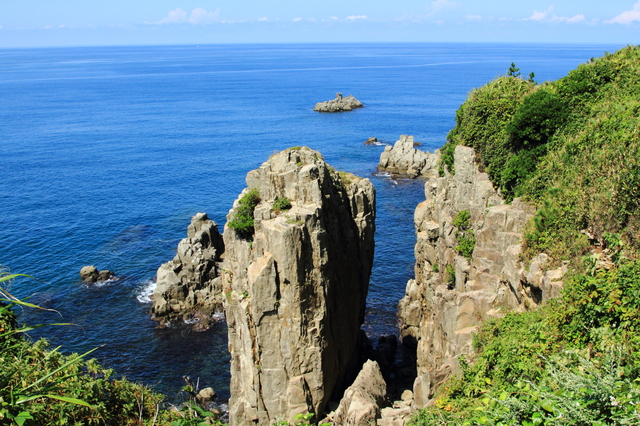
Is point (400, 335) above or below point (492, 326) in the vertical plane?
below

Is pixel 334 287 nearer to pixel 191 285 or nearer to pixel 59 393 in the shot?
pixel 59 393

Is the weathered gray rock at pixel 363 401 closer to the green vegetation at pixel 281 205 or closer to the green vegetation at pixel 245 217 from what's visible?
the green vegetation at pixel 281 205

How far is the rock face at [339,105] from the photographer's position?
620 feet

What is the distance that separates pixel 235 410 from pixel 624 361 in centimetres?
2816

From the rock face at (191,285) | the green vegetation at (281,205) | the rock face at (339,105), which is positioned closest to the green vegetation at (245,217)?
the green vegetation at (281,205)

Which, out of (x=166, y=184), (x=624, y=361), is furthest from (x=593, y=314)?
(x=166, y=184)

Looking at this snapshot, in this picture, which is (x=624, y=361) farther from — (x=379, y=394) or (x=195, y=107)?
(x=195, y=107)

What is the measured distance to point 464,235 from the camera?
1593 inches

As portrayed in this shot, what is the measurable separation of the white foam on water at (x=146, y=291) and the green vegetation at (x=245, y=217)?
3398 cm

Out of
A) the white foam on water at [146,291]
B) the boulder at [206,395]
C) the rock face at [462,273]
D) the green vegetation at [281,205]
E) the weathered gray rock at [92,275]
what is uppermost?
the green vegetation at [281,205]

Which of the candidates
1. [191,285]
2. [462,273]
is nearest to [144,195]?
[191,285]

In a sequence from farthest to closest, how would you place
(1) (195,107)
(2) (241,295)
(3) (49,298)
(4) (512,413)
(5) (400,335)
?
(1) (195,107) → (3) (49,298) → (5) (400,335) → (2) (241,295) → (4) (512,413)

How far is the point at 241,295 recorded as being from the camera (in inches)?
1433

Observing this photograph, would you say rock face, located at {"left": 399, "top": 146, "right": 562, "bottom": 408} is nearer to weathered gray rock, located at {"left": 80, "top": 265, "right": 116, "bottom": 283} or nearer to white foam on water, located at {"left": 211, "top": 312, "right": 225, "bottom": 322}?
white foam on water, located at {"left": 211, "top": 312, "right": 225, "bottom": 322}
